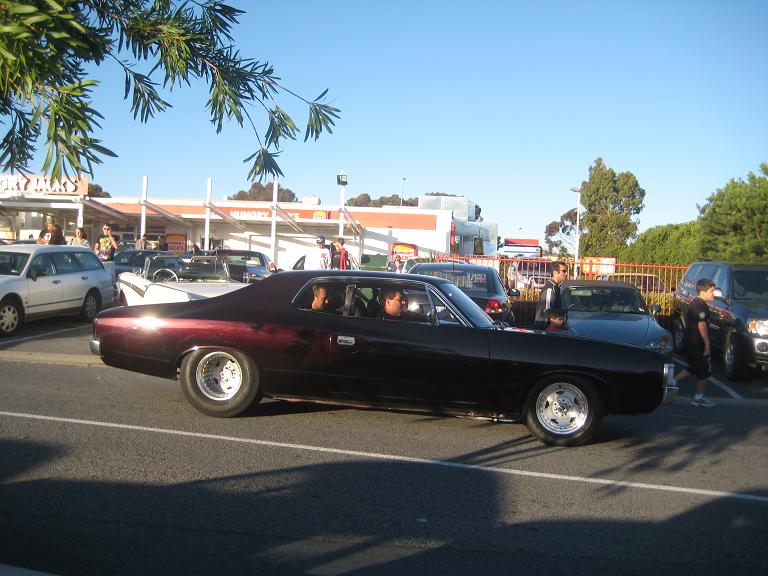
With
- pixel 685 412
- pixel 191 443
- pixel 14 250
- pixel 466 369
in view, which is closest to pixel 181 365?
pixel 191 443

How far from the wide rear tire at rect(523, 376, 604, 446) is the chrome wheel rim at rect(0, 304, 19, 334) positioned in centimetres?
920

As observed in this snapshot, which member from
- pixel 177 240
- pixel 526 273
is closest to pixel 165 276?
pixel 526 273

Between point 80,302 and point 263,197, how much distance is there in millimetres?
70125

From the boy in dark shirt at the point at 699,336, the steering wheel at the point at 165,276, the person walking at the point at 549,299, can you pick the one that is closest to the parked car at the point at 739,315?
the boy in dark shirt at the point at 699,336

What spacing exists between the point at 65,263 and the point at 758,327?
11753 mm

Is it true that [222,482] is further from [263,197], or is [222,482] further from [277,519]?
[263,197]

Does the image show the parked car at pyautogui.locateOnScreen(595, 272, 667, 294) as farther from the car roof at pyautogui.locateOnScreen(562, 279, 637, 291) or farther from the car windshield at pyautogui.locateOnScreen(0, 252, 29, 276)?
the car windshield at pyautogui.locateOnScreen(0, 252, 29, 276)

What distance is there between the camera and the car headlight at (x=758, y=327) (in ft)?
34.9

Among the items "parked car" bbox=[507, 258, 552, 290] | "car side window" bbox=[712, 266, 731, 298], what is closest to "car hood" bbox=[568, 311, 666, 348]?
"car side window" bbox=[712, 266, 731, 298]

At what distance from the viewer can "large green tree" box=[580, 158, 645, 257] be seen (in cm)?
3709

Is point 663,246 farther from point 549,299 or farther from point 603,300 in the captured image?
point 549,299

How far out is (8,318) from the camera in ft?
41.0

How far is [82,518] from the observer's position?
4676mm

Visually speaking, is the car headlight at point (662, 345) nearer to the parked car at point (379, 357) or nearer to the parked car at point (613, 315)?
the parked car at point (613, 315)
